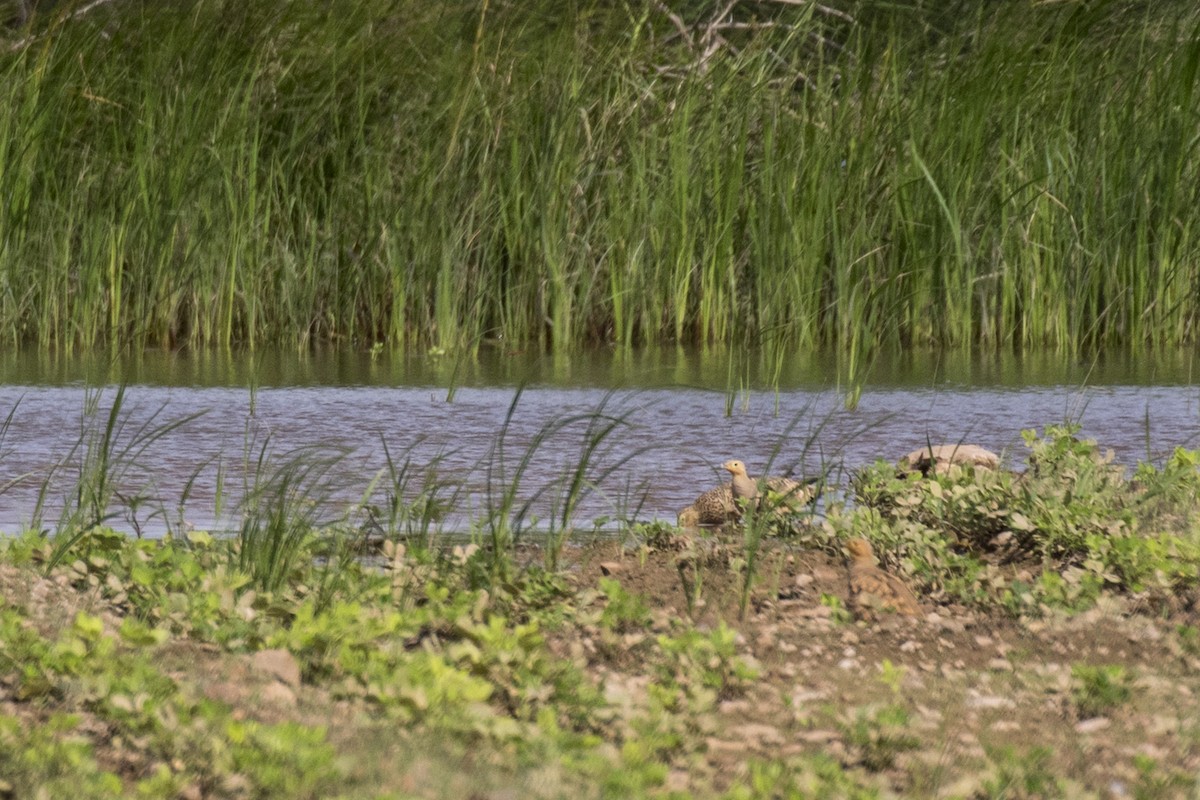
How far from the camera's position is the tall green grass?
7406 mm

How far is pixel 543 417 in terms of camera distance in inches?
224

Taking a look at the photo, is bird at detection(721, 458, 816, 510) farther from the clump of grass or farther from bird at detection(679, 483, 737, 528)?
the clump of grass

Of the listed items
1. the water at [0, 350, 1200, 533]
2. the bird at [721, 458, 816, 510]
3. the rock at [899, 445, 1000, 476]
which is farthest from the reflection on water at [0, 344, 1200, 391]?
the bird at [721, 458, 816, 510]

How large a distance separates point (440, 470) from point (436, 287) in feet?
9.95

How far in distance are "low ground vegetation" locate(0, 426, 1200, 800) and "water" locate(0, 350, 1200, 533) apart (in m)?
0.43

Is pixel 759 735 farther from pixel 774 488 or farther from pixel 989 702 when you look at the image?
pixel 774 488

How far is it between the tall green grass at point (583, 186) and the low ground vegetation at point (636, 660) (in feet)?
10.8

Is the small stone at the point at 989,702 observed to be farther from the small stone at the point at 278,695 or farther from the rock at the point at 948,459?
the rock at the point at 948,459

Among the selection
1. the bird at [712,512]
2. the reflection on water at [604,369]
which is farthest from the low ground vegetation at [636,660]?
the reflection on water at [604,369]

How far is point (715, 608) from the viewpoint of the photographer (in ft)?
11.3

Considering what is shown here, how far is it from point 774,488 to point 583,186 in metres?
4.07

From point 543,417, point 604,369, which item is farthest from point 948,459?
point 604,369

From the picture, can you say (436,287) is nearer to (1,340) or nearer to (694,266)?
(694,266)

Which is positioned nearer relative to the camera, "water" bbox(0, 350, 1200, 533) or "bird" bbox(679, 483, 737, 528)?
"bird" bbox(679, 483, 737, 528)
